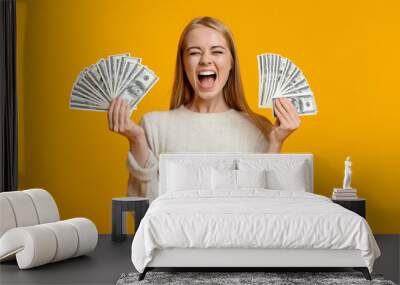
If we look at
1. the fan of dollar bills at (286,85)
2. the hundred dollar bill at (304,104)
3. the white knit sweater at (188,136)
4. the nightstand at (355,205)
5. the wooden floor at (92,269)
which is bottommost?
the wooden floor at (92,269)

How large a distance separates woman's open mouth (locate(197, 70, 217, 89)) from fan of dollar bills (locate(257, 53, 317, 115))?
52 centimetres

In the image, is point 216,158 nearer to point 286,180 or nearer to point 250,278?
point 286,180

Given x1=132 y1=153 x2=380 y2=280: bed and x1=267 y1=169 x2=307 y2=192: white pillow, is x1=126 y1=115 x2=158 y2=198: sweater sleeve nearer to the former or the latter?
x1=267 y1=169 x2=307 y2=192: white pillow

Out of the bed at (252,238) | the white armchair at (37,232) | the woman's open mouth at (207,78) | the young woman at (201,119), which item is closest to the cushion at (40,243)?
the white armchair at (37,232)

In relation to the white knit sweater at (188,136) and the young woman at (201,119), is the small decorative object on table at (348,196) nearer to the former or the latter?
the young woman at (201,119)

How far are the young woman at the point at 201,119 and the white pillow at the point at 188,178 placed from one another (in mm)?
453

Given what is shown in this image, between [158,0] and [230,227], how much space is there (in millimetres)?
3269

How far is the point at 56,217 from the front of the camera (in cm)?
602

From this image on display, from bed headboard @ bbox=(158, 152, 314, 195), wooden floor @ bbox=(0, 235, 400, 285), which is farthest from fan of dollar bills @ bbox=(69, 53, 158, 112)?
wooden floor @ bbox=(0, 235, 400, 285)

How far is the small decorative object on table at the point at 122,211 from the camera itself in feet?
21.8

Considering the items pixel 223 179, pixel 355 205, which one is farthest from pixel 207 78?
pixel 355 205

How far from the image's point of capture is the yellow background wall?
23.2 ft

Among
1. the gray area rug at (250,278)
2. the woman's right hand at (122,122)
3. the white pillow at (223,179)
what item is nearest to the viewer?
the gray area rug at (250,278)

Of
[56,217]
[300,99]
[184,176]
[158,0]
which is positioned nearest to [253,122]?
[300,99]
